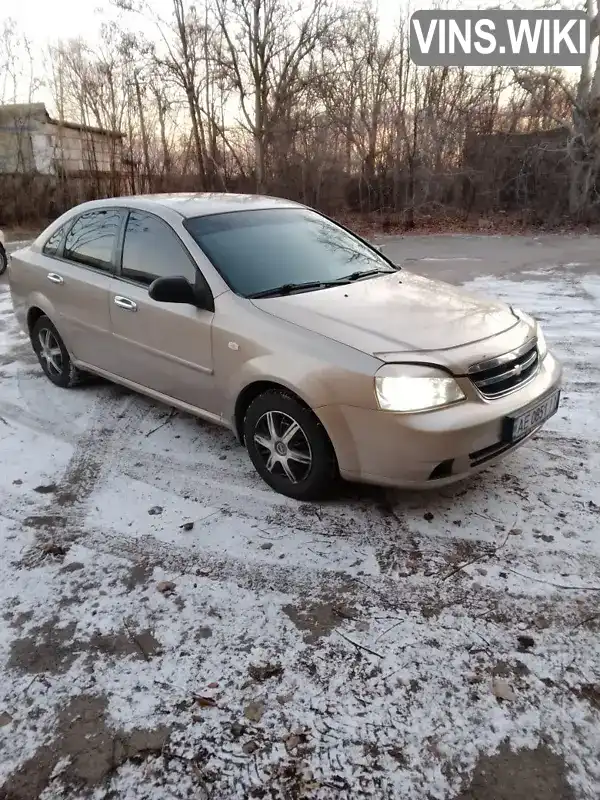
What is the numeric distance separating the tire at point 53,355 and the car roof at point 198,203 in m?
1.13

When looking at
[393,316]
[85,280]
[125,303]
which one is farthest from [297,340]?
[85,280]

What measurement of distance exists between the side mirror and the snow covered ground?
1.09 meters

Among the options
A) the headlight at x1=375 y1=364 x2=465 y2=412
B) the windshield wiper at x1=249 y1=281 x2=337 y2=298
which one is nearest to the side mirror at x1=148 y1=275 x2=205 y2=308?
the windshield wiper at x1=249 y1=281 x2=337 y2=298

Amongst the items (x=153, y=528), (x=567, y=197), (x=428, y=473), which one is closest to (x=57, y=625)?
(x=153, y=528)

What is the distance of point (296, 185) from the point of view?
757 inches

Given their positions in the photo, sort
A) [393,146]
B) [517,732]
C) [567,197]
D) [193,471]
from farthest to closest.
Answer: [393,146]
[567,197]
[193,471]
[517,732]

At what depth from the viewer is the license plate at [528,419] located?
10.2ft

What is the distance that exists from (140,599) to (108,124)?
845 inches

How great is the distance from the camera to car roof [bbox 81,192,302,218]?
413cm

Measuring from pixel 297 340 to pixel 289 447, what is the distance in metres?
0.62

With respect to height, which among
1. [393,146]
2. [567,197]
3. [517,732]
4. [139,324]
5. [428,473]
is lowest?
[517,732]

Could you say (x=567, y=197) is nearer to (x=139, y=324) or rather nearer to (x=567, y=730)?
(x=139, y=324)

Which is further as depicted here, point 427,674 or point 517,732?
point 427,674

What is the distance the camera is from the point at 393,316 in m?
3.32
